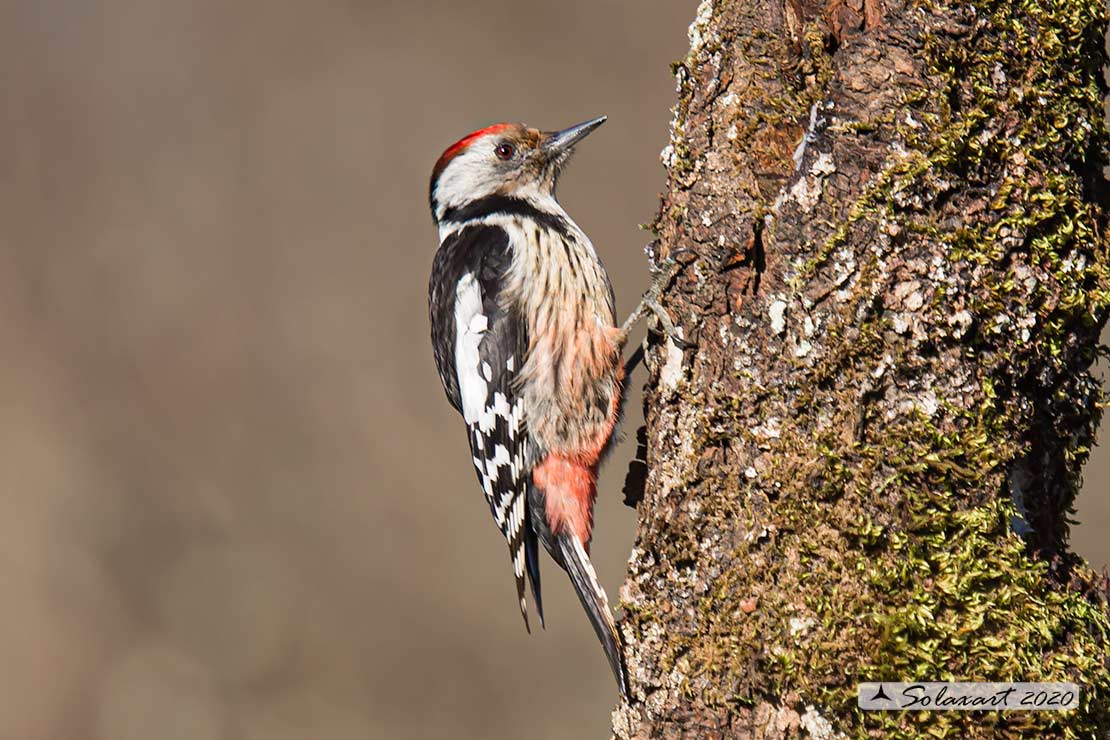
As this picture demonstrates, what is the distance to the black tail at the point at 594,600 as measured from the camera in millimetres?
2625

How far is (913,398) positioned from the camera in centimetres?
219

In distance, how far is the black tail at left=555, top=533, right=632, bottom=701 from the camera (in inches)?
103

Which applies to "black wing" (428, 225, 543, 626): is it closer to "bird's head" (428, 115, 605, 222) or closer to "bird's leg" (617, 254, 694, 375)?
"bird's head" (428, 115, 605, 222)

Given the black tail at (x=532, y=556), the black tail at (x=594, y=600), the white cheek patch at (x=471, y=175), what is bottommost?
the black tail at (x=594, y=600)

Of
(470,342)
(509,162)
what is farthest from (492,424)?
(509,162)

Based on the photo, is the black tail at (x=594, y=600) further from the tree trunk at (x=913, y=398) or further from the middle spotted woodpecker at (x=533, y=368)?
the tree trunk at (x=913, y=398)

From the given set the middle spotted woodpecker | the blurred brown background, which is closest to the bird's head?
the middle spotted woodpecker

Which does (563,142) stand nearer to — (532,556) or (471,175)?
(471,175)

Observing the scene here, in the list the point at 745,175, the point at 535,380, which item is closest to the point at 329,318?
the point at 535,380

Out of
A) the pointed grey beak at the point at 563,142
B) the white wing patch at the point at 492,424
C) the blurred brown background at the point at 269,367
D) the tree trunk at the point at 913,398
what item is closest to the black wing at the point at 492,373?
the white wing patch at the point at 492,424

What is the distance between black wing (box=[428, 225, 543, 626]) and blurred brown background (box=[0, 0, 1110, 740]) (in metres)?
2.42

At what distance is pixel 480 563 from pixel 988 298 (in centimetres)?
482

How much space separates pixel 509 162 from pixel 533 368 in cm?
105

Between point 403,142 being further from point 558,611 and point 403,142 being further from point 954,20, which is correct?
point 954,20
